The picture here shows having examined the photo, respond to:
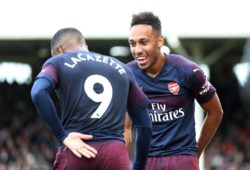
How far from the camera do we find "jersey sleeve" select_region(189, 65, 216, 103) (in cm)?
731

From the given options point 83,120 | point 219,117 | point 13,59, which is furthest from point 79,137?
point 13,59

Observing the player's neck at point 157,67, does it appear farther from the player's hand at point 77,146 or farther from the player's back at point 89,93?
the player's hand at point 77,146

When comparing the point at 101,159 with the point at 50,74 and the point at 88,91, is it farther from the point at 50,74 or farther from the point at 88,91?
the point at 50,74

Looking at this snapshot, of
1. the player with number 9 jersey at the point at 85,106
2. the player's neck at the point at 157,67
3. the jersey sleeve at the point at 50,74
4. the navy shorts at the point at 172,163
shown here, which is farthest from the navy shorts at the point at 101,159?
the player's neck at the point at 157,67

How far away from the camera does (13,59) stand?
27.8 meters

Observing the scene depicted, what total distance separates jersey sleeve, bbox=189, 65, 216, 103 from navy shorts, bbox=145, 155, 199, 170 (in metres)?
0.50

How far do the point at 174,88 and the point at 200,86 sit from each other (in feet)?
0.70

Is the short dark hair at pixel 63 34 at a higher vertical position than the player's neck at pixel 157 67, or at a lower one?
higher

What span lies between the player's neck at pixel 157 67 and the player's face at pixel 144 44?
0.10m

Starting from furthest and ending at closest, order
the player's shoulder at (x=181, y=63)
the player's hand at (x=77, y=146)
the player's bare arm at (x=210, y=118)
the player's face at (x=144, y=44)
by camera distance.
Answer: the player's bare arm at (x=210, y=118) < the player's shoulder at (x=181, y=63) < the player's face at (x=144, y=44) < the player's hand at (x=77, y=146)

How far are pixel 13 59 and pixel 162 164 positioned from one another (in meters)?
20.8

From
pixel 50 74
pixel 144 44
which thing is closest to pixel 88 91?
pixel 50 74

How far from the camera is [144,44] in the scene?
7.24 meters

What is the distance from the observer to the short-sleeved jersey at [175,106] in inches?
290
